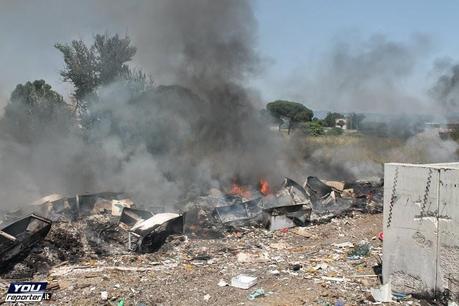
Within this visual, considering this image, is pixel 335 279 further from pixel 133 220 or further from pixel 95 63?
pixel 95 63

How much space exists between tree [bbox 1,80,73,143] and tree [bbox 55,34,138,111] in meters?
0.99

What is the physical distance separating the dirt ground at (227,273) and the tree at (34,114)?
913cm

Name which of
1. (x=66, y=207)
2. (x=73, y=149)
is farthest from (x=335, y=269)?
(x=73, y=149)

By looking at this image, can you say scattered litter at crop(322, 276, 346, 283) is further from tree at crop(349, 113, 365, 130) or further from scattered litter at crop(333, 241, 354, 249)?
tree at crop(349, 113, 365, 130)

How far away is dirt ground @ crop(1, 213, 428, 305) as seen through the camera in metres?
5.38

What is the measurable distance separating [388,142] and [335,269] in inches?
490

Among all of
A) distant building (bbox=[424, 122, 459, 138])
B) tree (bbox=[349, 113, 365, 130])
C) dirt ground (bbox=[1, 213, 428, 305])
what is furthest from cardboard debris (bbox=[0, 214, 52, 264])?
tree (bbox=[349, 113, 365, 130])

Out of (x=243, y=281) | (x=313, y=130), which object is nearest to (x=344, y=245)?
(x=243, y=281)

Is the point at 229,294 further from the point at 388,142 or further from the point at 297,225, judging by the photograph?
the point at 388,142

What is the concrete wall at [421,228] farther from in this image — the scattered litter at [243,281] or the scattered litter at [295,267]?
the scattered litter at [243,281]

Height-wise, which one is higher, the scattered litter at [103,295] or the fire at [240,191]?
the fire at [240,191]

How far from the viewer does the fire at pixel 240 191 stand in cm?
1262

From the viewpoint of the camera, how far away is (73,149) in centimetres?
1370

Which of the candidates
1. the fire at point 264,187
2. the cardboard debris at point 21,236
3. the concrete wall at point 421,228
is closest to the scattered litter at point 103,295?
the cardboard debris at point 21,236
